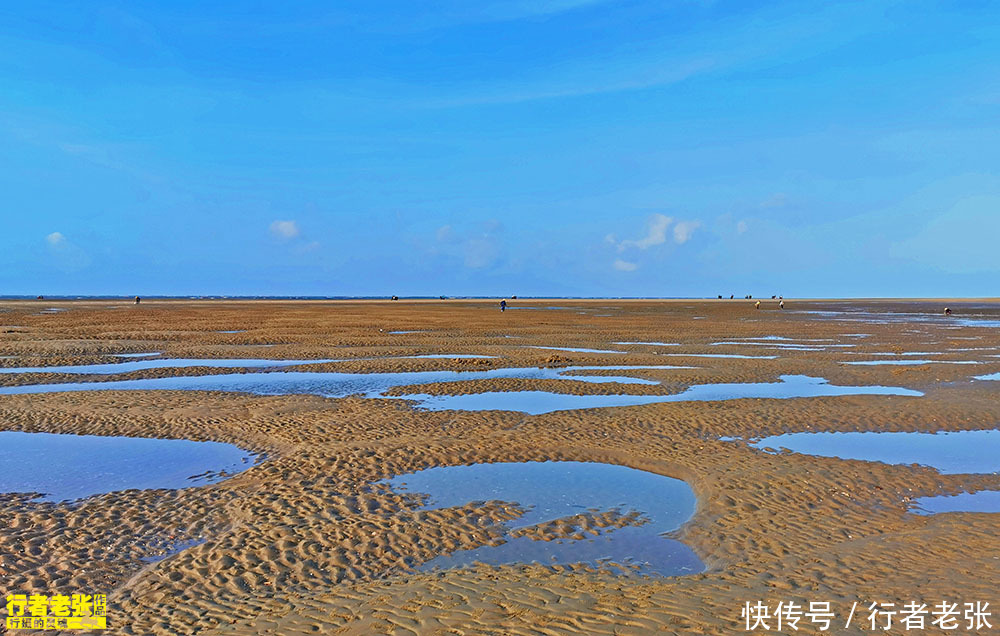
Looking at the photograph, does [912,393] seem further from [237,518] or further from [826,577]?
[237,518]

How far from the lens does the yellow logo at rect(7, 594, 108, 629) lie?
21.2 feet

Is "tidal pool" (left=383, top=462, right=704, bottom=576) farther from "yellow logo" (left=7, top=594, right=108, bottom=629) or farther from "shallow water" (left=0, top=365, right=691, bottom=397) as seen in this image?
"shallow water" (left=0, top=365, right=691, bottom=397)

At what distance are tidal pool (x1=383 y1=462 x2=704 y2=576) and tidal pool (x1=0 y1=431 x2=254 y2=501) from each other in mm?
3995

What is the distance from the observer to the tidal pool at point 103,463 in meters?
11.2

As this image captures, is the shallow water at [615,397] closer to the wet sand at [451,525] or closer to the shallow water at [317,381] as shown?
the wet sand at [451,525]

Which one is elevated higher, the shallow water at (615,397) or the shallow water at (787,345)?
the shallow water at (787,345)

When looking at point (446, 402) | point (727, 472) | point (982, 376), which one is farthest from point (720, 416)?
point (982, 376)

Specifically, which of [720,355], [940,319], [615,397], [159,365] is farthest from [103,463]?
[940,319]

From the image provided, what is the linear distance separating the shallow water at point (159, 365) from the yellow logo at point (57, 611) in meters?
20.5

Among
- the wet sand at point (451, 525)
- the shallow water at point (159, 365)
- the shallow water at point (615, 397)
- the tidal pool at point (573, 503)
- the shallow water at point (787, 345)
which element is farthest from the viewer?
the shallow water at point (787, 345)

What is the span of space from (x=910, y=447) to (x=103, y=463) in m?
17.2

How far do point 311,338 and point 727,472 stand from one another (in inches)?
1261

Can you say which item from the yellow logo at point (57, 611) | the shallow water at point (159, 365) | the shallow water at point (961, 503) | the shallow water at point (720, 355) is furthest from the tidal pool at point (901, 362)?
the yellow logo at point (57, 611)

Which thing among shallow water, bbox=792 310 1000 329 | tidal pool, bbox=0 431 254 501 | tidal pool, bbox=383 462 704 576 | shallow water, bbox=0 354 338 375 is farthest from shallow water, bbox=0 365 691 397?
shallow water, bbox=792 310 1000 329
